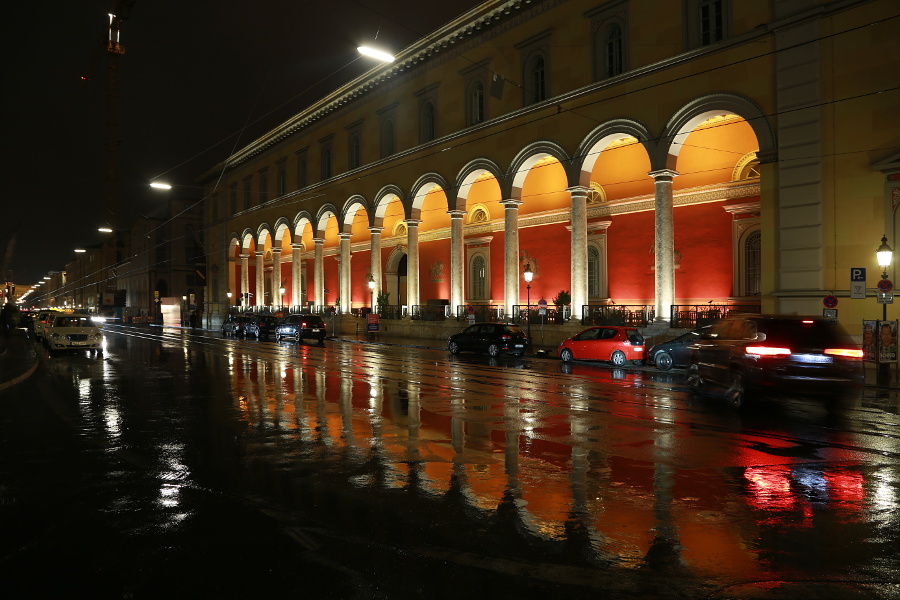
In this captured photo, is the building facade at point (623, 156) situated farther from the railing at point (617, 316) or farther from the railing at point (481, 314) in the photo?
the railing at point (481, 314)

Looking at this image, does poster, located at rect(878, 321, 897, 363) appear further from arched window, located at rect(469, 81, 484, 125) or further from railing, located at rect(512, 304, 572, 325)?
arched window, located at rect(469, 81, 484, 125)

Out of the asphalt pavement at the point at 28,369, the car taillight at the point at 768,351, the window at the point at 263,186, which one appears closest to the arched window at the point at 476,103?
the asphalt pavement at the point at 28,369

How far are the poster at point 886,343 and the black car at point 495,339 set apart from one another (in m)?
11.7

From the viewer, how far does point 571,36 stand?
88.5 ft

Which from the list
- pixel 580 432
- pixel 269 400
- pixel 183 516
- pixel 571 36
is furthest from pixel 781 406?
pixel 571 36

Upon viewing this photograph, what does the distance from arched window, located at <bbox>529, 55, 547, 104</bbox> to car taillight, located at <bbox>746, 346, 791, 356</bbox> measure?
19755 millimetres

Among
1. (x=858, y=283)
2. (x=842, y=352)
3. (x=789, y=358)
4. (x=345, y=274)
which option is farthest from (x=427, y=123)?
(x=842, y=352)

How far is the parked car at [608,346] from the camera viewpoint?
20.8m

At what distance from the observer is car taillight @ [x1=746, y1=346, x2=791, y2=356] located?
437 inches

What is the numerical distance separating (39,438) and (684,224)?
83.6ft

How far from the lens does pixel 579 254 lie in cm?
2703

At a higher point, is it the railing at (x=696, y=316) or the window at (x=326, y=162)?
the window at (x=326, y=162)

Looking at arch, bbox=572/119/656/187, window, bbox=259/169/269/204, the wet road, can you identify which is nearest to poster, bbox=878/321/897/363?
the wet road

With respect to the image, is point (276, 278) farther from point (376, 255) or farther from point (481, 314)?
point (481, 314)
